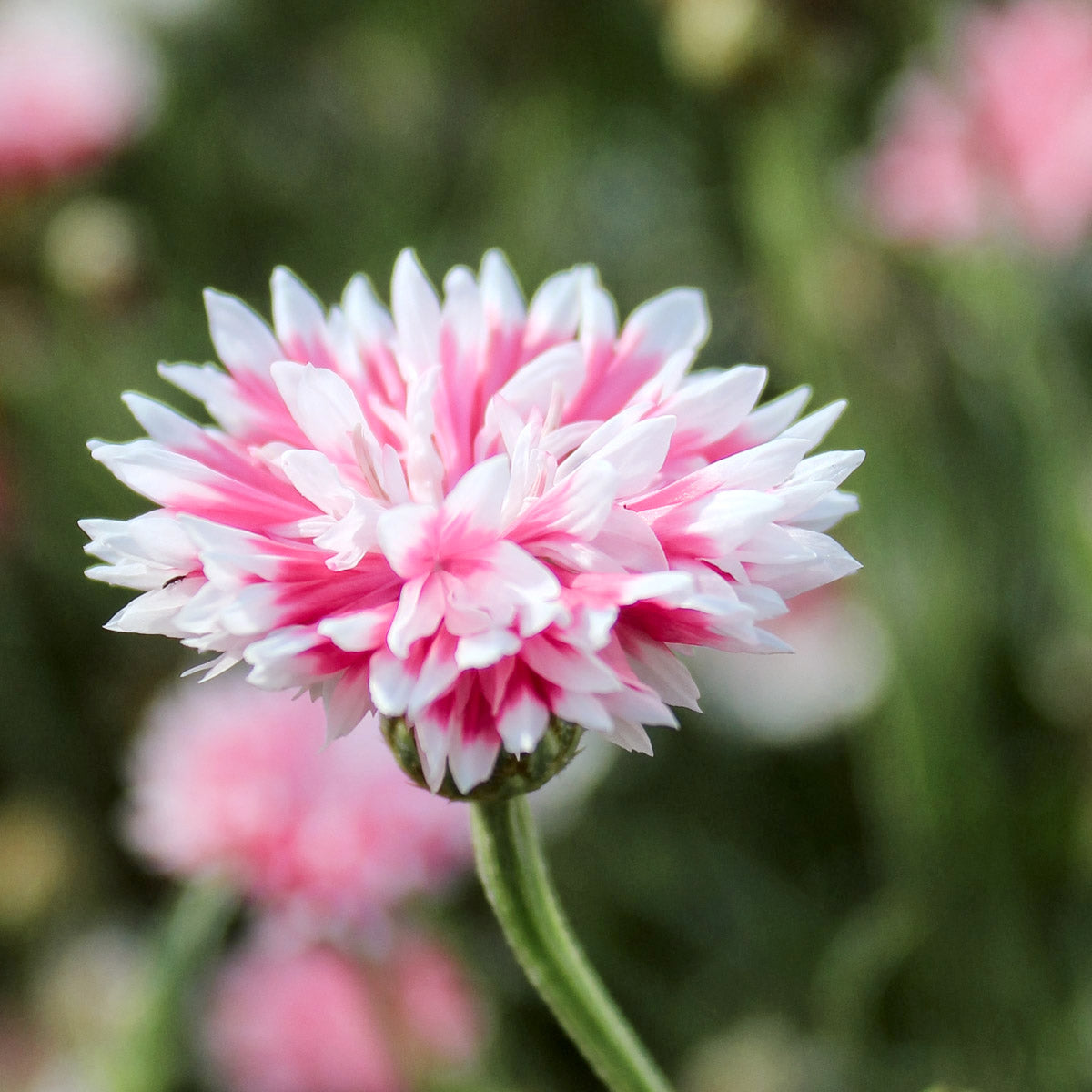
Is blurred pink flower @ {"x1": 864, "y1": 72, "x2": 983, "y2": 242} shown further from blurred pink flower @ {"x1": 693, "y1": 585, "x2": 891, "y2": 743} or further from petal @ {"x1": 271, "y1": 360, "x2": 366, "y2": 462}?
petal @ {"x1": 271, "y1": 360, "x2": 366, "y2": 462}

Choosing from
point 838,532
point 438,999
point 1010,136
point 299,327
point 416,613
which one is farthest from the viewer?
point 1010,136

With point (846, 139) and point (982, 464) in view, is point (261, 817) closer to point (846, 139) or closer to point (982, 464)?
point (982, 464)

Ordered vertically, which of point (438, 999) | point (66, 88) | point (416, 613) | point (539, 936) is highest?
point (66, 88)

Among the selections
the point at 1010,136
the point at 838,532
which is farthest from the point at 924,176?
the point at 838,532

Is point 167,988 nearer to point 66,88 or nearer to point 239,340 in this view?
point 239,340

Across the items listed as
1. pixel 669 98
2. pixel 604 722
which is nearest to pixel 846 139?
pixel 669 98

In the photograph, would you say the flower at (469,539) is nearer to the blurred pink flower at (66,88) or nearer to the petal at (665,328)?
the petal at (665,328)
